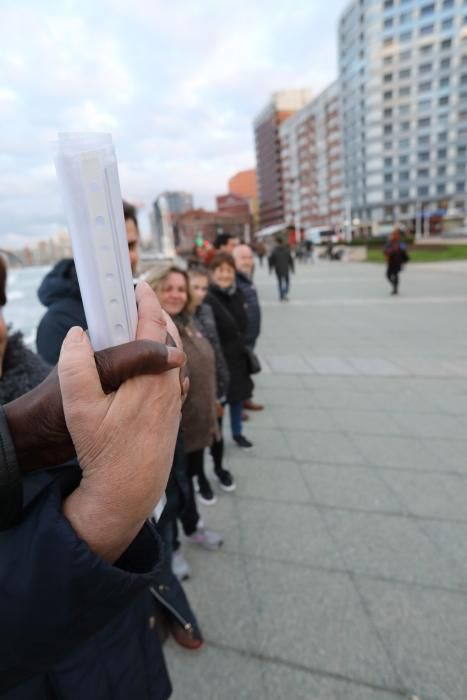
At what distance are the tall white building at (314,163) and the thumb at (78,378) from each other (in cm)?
7901

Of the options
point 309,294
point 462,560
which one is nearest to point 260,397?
point 462,560

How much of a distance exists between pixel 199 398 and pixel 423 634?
1.53 m

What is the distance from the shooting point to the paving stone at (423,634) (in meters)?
1.56

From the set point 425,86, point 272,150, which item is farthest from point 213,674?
point 272,150

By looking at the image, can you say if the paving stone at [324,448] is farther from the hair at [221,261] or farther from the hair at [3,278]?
the hair at [3,278]

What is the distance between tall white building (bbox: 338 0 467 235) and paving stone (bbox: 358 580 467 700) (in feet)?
220

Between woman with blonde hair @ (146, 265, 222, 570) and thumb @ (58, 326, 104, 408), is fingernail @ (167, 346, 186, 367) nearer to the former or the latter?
thumb @ (58, 326, 104, 408)

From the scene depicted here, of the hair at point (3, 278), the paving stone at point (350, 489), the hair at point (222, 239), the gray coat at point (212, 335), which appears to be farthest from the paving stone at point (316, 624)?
the hair at point (222, 239)

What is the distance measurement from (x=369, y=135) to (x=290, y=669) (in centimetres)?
7907

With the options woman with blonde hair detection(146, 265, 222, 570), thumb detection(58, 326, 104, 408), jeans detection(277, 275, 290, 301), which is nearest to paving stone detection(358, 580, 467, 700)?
woman with blonde hair detection(146, 265, 222, 570)

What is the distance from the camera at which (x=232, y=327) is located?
3160mm

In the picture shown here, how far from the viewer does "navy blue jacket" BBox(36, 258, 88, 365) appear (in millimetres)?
1616

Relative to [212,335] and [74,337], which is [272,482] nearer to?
[212,335]

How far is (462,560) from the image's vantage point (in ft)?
6.91
